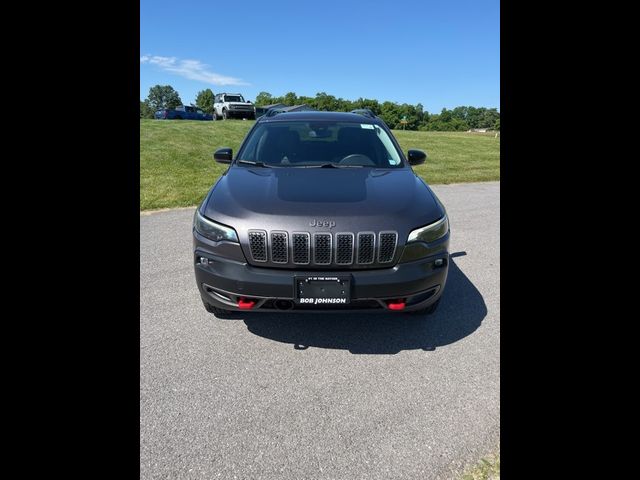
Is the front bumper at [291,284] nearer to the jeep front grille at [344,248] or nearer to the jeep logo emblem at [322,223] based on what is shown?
the jeep front grille at [344,248]

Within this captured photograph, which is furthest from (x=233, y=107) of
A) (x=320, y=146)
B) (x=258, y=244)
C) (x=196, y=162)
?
(x=258, y=244)

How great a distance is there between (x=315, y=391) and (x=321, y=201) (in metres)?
1.23

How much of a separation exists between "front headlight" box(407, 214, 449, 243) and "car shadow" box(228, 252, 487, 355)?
669mm

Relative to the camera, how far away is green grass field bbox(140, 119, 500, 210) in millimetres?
8742

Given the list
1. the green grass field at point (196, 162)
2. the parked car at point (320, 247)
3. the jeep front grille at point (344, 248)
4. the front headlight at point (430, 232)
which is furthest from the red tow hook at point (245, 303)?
the green grass field at point (196, 162)

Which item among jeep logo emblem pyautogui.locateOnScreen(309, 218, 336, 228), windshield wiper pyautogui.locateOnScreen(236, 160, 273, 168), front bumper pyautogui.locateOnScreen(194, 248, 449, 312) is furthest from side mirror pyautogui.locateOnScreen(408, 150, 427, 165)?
jeep logo emblem pyautogui.locateOnScreen(309, 218, 336, 228)

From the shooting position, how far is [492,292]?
3795 millimetres

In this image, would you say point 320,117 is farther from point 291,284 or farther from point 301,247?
point 291,284

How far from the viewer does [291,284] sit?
2371 mm

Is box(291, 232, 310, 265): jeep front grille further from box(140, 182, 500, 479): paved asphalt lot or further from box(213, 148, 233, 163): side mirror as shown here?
box(213, 148, 233, 163): side mirror
